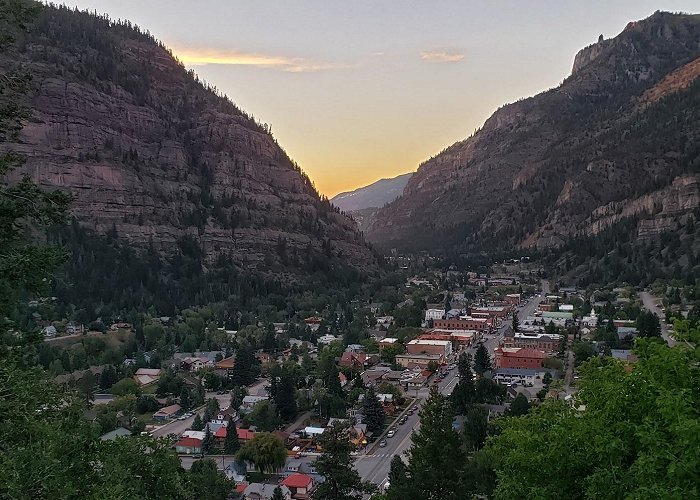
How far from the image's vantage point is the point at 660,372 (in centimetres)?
986

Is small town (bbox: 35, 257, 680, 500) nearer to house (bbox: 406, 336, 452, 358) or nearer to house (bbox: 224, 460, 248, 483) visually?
house (bbox: 224, 460, 248, 483)

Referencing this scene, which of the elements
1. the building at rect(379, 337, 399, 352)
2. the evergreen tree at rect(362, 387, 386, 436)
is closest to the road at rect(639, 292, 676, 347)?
the building at rect(379, 337, 399, 352)

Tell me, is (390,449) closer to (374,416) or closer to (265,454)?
(374,416)

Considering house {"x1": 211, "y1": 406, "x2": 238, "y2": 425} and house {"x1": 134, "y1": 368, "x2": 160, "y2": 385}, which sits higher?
house {"x1": 134, "y1": 368, "x2": 160, "y2": 385}

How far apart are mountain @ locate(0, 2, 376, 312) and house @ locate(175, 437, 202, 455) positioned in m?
73.0

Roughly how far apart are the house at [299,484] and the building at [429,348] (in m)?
33.9

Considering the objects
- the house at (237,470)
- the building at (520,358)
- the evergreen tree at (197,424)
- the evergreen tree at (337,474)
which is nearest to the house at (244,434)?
the evergreen tree at (197,424)

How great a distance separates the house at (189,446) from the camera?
4023 cm

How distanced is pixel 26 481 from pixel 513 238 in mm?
187732

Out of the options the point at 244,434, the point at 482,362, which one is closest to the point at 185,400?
the point at 244,434

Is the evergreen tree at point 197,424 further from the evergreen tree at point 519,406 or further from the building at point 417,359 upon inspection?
the building at point 417,359

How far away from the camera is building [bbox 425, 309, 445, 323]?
89150mm

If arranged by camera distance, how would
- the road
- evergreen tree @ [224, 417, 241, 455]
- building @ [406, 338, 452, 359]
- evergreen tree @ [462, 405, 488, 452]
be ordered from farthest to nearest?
the road
building @ [406, 338, 452, 359]
evergreen tree @ [224, 417, 241, 455]
evergreen tree @ [462, 405, 488, 452]

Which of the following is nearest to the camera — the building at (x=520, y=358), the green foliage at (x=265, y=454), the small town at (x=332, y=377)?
the green foliage at (x=265, y=454)
